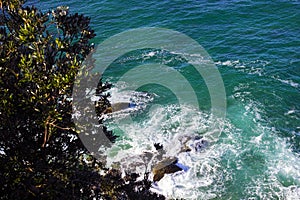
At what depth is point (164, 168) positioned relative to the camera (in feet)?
78.3

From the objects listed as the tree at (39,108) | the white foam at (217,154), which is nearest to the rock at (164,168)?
the white foam at (217,154)

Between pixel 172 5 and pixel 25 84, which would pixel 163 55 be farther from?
pixel 25 84

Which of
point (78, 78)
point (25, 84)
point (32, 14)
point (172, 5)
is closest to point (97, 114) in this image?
point (78, 78)

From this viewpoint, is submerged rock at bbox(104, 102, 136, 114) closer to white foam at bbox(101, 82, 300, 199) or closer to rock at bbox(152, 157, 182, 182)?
white foam at bbox(101, 82, 300, 199)

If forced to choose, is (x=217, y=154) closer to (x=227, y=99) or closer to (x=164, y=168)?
(x=164, y=168)

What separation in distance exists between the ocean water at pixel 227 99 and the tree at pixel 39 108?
13425 mm

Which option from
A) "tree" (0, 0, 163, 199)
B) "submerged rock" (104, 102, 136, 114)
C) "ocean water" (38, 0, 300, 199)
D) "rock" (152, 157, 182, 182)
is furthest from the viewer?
"submerged rock" (104, 102, 136, 114)

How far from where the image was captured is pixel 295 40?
37500 mm

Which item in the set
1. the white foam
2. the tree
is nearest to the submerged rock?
the white foam

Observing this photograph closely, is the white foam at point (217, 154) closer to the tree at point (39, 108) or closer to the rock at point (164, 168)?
the rock at point (164, 168)

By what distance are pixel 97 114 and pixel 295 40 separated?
106ft

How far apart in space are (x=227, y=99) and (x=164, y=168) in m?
10.3

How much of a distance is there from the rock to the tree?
1331 cm

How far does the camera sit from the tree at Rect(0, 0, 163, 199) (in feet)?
29.2
